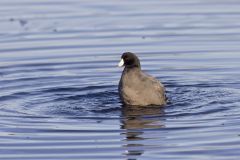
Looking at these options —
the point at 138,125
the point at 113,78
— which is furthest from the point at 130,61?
the point at 138,125

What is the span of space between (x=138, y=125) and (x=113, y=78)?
3.99 m

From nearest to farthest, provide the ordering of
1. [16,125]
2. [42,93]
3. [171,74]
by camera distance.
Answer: [16,125]
[42,93]
[171,74]

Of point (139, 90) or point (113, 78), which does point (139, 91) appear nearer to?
point (139, 90)

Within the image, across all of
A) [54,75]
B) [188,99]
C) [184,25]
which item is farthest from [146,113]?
[184,25]

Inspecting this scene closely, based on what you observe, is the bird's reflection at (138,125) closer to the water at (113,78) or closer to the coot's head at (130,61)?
the water at (113,78)

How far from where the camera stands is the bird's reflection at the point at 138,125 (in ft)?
44.7

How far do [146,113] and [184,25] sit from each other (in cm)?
722

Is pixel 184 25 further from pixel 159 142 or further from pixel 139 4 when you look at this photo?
pixel 159 142

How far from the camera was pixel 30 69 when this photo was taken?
65.6 ft

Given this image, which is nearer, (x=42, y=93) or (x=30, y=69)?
(x=42, y=93)

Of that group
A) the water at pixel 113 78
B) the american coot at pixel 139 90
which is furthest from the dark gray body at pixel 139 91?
the water at pixel 113 78

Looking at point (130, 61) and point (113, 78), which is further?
point (113, 78)

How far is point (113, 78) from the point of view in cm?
1931

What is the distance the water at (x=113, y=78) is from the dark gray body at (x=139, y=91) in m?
0.24
